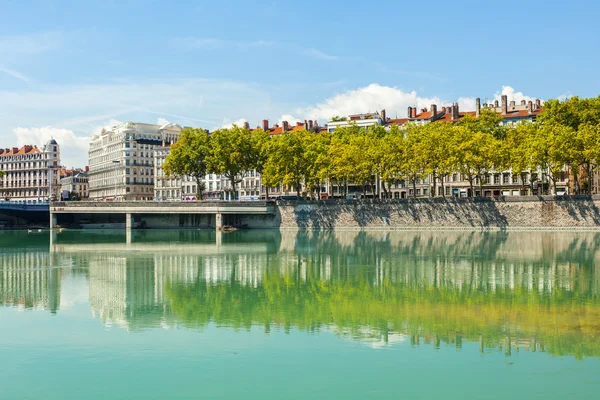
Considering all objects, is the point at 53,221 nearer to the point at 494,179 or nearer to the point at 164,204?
the point at 164,204

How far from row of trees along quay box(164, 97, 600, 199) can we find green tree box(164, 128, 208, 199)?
0.47 ft

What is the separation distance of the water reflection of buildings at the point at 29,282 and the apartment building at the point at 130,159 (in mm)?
101389

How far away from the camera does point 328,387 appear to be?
1850 cm

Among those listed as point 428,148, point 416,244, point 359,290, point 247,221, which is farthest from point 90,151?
point 359,290

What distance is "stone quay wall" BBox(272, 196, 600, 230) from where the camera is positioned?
77.8m

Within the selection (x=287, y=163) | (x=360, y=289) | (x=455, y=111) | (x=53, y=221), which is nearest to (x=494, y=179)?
(x=455, y=111)

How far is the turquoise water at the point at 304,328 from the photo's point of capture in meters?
18.8

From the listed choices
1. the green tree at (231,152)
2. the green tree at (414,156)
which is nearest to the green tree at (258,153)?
the green tree at (231,152)

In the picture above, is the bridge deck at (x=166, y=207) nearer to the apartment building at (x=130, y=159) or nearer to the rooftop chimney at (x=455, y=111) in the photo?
the rooftop chimney at (x=455, y=111)

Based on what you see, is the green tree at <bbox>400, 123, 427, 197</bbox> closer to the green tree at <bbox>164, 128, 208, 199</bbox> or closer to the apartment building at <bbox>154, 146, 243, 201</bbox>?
the green tree at <bbox>164, 128, 208, 199</bbox>

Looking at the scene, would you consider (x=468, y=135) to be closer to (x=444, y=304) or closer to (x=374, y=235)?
(x=374, y=235)

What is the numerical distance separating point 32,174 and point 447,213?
4837 inches

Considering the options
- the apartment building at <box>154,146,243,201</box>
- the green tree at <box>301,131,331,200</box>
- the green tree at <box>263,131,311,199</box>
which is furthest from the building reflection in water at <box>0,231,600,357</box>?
the apartment building at <box>154,146,243,201</box>

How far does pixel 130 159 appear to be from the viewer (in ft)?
518
